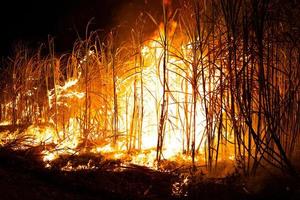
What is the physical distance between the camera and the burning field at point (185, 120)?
3602 millimetres

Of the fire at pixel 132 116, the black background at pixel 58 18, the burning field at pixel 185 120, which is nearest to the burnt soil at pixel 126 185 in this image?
the burning field at pixel 185 120

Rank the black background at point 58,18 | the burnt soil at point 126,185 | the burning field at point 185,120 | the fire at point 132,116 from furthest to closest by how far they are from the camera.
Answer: the black background at point 58,18
the fire at point 132,116
the burning field at point 185,120
the burnt soil at point 126,185

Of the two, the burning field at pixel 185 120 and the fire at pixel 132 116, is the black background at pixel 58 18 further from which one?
the burning field at pixel 185 120

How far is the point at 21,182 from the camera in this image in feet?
13.3

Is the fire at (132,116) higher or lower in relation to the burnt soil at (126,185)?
higher

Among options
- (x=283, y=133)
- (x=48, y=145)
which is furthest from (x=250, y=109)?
(x=48, y=145)

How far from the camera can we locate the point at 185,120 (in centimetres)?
455

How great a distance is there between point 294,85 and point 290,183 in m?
0.89

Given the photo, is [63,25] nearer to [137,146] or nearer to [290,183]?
[137,146]

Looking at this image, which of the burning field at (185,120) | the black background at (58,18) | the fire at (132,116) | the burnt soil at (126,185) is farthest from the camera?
the black background at (58,18)

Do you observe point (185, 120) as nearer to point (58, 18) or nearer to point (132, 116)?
point (132, 116)

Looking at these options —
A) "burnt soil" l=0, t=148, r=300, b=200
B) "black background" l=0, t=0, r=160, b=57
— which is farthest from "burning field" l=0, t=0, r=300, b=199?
"black background" l=0, t=0, r=160, b=57

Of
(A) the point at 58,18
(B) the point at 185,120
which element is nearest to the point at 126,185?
(B) the point at 185,120

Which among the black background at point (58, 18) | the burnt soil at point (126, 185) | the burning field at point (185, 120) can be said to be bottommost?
the burnt soil at point (126, 185)
